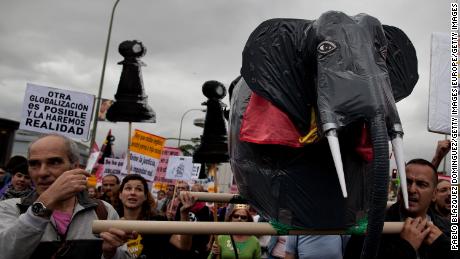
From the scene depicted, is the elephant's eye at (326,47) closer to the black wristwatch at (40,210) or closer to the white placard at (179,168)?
the black wristwatch at (40,210)

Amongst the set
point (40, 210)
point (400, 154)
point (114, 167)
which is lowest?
point (40, 210)

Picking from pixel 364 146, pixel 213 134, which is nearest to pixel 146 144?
pixel 213 134

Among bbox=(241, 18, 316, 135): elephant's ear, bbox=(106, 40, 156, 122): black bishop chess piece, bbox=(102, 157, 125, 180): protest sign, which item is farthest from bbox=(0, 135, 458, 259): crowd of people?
bbox=(102, 157, 125, 180): protest sign

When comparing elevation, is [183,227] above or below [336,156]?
below

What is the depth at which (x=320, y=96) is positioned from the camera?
1.74 meters

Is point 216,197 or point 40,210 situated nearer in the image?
point 40,210

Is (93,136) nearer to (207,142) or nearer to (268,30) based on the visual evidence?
(207,142)

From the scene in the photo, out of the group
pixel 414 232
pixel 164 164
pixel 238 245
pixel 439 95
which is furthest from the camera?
pixel 164 164

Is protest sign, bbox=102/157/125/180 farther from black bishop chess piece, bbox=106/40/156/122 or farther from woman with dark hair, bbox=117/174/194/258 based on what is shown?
woman with dark hair, bbox=117/174/194/258

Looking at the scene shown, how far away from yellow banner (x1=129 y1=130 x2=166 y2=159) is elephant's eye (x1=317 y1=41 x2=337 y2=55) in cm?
736

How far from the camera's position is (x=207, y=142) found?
5.85 meters

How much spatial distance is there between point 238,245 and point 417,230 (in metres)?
3.41

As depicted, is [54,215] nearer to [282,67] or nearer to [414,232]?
[282,67]

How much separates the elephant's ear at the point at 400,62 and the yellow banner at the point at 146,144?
7.17 metres
